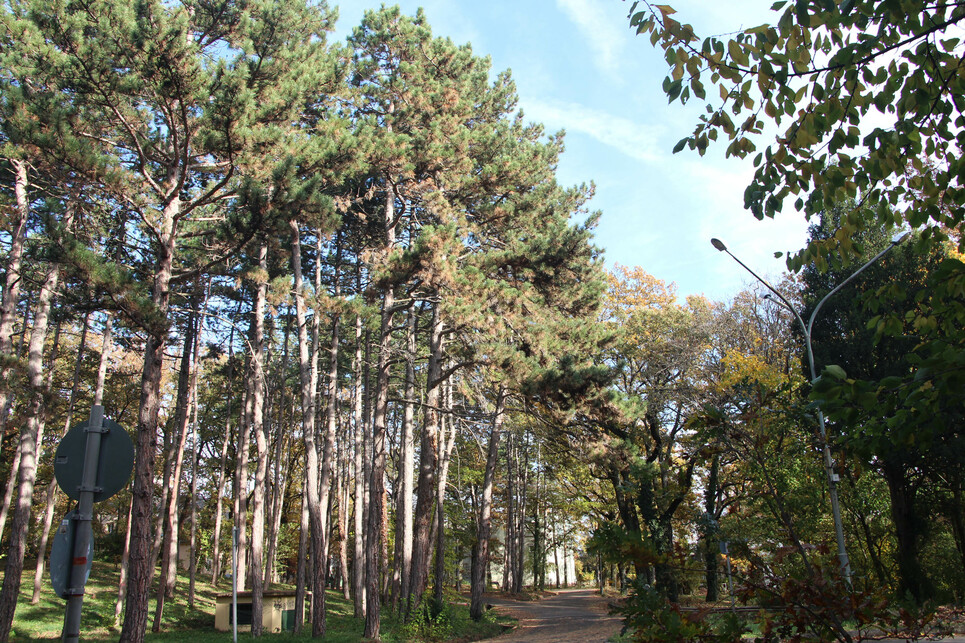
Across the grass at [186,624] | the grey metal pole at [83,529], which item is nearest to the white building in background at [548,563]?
the grass at [186,624]

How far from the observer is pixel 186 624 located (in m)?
20.8

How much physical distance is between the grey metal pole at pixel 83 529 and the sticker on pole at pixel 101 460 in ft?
0.10

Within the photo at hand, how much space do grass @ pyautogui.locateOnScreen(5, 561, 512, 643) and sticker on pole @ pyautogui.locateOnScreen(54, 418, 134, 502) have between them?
12951mm

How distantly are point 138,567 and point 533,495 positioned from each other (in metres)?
34.1

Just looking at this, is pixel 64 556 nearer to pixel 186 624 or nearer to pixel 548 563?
pixel 186 624

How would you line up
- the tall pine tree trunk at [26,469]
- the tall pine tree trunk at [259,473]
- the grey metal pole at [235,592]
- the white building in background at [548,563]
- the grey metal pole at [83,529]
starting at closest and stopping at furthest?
1. the grey metal pole at [83,529]
2. the grey metal pole at [235,592]
3. the tall pine tree trunk at [26,469]
4. the tall pine tree trunk at [259,473]
5. the white building in background at [548,563]

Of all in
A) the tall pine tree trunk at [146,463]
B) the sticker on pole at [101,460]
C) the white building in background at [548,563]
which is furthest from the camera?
the white building in background at [548,563]

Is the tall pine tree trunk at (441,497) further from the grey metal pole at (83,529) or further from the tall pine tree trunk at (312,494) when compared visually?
the grey metal pole at (83,529)

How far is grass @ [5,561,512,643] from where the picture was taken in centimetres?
1644

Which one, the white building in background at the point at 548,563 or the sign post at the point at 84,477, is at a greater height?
the sign post at the point at 84,477

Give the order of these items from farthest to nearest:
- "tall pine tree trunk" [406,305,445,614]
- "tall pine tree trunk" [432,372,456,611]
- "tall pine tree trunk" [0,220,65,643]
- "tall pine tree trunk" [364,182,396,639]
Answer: "tall pine tree trunk" [432,372,456,611] < "tall pine tree trunk" [406,305,445,614] < "tall pine tree trunk" [364,182,396,639] < "tall pine tree trunk" [0,220,65,643]

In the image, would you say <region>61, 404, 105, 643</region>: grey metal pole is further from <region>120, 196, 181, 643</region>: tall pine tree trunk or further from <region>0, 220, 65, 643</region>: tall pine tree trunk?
<region>0, 220, 65, 643</region>: tall pine tree trunk

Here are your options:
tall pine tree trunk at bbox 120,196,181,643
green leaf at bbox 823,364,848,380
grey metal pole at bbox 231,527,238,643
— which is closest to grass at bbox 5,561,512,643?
grey metal pole at bbox 231,527,238,643

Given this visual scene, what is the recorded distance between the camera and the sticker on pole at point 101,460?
404 centimetres
